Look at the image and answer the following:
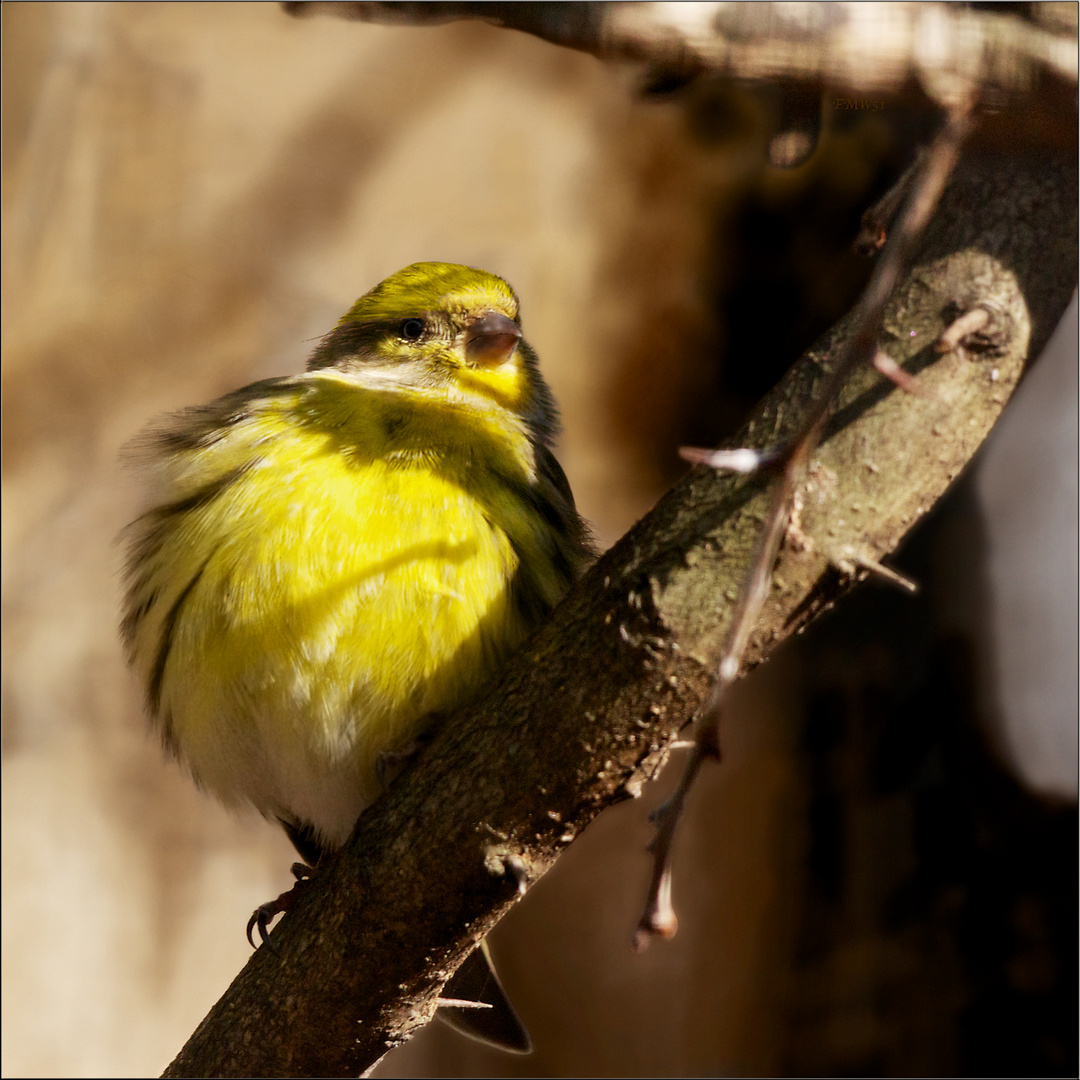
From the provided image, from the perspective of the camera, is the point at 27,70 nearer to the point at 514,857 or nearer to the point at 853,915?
the point at 514,857

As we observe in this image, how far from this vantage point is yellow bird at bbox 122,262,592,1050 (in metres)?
2.26

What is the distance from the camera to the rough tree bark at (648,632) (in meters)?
1.49

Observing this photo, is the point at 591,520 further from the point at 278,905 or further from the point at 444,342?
the point at 278,905

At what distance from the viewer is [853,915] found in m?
5.03

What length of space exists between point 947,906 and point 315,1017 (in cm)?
350

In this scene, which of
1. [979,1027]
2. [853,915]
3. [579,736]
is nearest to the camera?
[579,736]

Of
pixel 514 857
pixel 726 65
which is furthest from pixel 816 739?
pixel 726 65

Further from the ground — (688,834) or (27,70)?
(27,70)

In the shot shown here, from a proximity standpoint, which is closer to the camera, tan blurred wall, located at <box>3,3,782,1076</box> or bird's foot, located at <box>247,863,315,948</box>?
bird's foot, located at <box>247,863,315,948</box>

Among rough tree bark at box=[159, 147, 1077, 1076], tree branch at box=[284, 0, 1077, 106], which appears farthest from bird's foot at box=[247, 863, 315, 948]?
tree branch at box=[284, 0, 1077, 106]

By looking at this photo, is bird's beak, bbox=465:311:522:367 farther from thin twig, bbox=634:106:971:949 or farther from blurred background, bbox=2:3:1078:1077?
blurred background, bbox=2:3:1078:1077

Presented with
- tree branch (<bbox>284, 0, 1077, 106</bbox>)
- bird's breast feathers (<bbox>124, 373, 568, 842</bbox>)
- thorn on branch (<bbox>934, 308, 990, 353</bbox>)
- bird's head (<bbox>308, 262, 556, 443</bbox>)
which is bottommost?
bird's breast feathers (<bbox>124, 373, 568, 842</bbox>)

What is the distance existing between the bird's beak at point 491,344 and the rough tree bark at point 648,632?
1186mm

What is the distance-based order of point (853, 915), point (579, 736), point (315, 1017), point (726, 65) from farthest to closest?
point (853, 915)
point (315, 1017)
point (579, 736)
point (726, 65)
